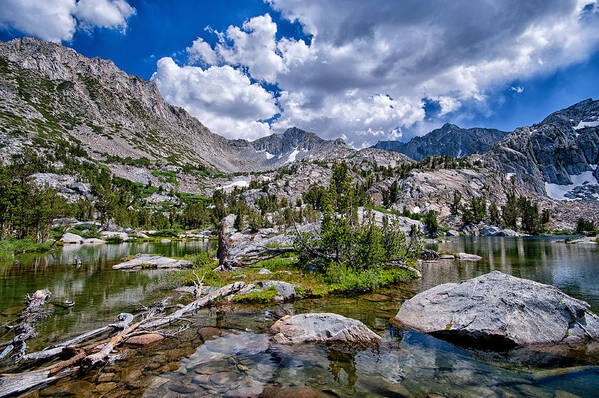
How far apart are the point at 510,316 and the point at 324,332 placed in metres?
7.88

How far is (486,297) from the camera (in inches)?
483

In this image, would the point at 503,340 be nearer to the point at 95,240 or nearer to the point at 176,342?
the point at 176,342

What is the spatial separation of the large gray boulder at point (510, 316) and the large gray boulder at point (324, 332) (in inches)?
124

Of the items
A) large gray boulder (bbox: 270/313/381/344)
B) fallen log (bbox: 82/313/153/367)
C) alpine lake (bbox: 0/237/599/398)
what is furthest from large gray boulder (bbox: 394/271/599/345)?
fallen log (bbox: 82/313/153/367)

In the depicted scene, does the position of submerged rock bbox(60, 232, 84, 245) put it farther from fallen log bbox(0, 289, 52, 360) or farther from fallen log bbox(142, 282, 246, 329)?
fallen log bbox(142, 282, 246, 329)

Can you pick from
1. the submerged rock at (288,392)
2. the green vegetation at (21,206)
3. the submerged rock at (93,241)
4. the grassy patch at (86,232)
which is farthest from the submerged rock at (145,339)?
the grassy patch at (86,232)

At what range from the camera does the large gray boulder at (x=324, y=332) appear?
10.9m

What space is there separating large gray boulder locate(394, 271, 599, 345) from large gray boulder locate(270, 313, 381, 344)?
314cm

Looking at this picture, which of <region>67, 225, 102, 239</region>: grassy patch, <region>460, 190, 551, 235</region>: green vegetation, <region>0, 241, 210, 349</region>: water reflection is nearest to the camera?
<region>0, 241, 210, 349</region>: water reflection

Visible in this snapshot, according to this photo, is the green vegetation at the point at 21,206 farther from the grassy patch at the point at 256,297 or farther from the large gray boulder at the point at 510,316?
the large gray boulder at the point at 510,316

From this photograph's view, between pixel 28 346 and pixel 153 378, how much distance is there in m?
6.66

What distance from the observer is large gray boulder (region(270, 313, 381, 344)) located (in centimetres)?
1085

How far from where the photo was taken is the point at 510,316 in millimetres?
11086

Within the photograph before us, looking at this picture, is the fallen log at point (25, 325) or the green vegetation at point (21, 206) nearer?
the fallen log at point (25, 325)
